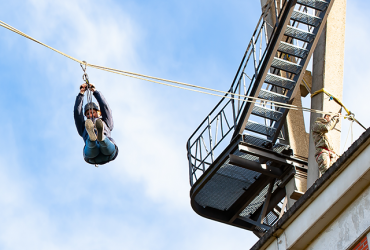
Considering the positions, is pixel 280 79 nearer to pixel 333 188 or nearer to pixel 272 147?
pixel 272 147

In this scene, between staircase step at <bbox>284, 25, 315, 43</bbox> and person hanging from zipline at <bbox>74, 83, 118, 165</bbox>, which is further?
staircase step at <bbox>284, 25, 315, 43</bbox>

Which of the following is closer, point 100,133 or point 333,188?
point 333,188

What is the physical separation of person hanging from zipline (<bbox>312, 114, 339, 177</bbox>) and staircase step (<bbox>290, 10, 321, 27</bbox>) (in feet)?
7.30

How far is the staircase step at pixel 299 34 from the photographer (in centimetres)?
1670

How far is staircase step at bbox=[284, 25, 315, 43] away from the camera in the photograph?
16.7 meters

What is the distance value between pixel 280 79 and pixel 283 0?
251 centimetres

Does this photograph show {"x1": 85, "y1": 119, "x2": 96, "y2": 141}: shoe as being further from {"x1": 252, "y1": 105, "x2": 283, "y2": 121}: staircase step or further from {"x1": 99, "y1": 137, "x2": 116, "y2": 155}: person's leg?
{"x1": 252, "y1": 105, "x2": 283, "y2": 121}: staircase step

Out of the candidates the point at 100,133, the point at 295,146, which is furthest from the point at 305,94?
the point at 100,133

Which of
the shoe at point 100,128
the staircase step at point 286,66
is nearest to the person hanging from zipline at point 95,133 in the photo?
the shoe at point 100,128

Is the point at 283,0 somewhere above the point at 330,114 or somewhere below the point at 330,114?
above

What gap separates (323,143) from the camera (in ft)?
51.4

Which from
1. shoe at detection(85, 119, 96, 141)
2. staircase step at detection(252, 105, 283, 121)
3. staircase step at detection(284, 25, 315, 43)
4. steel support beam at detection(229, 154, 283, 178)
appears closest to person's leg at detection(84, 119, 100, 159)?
shoe at detection(85, 119, 96, 141)

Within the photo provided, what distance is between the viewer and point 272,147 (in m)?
16.7

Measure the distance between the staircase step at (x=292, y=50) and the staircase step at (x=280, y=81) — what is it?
57 centimetres
